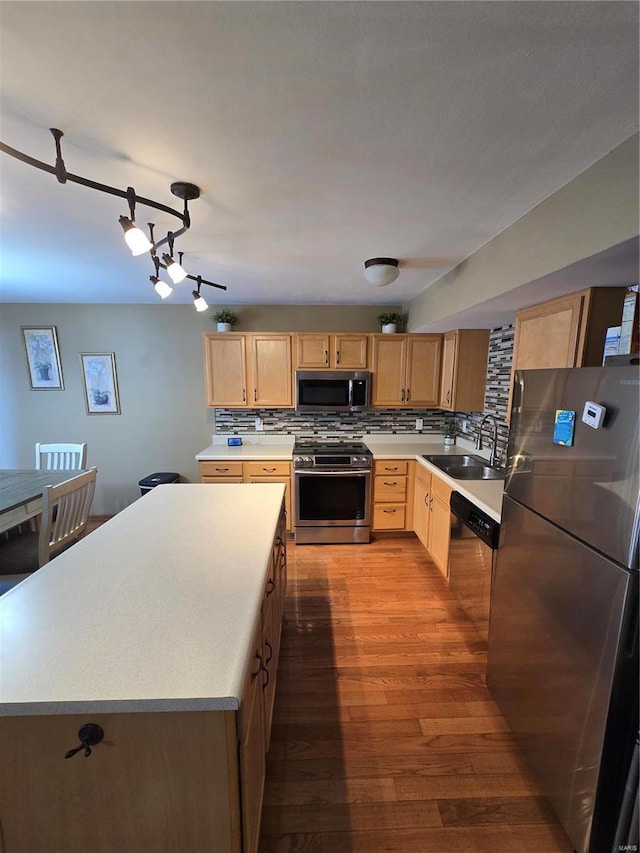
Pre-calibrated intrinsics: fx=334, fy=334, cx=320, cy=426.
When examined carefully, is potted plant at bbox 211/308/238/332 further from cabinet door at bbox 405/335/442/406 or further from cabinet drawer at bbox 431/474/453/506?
cabinet drawer at bbox 431/474/453/506

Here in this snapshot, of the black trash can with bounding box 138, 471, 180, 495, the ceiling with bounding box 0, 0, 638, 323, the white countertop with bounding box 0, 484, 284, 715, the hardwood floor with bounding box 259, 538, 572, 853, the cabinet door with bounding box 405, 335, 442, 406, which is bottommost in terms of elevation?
the hardwood floor with bounding box 259, 538, 572, 853

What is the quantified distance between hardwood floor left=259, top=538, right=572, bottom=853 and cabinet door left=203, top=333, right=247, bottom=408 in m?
2.01

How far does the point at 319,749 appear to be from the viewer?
4.77ft

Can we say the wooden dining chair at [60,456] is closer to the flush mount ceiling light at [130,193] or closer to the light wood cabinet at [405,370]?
the flush mount ceiling light at [130,193]

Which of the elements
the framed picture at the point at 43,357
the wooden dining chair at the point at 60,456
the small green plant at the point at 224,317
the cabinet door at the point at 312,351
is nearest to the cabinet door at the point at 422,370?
the cabinet door at the point at 312,351

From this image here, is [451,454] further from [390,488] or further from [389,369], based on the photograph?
[389,369]

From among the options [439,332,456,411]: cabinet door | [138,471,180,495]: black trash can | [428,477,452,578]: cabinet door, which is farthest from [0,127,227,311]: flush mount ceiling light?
[138,471,180,495]: black trash can

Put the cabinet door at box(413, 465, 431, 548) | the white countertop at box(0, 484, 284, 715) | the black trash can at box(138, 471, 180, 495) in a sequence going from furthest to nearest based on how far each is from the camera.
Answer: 1. the black trash can at box(138, 471, 180, 495)
2. the cabinet door at box(413, 465, 431, 548)
3. the white countertop at box(0, 484, 284, 715)

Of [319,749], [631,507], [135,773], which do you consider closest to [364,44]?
[631,507]

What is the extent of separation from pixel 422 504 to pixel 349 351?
5.41 ft

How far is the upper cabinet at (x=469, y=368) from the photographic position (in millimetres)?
2969

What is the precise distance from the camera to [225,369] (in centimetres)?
340

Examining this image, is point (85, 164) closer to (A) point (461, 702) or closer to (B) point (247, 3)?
(B) point (247, 3)

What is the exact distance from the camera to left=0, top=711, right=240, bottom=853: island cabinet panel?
75cm
